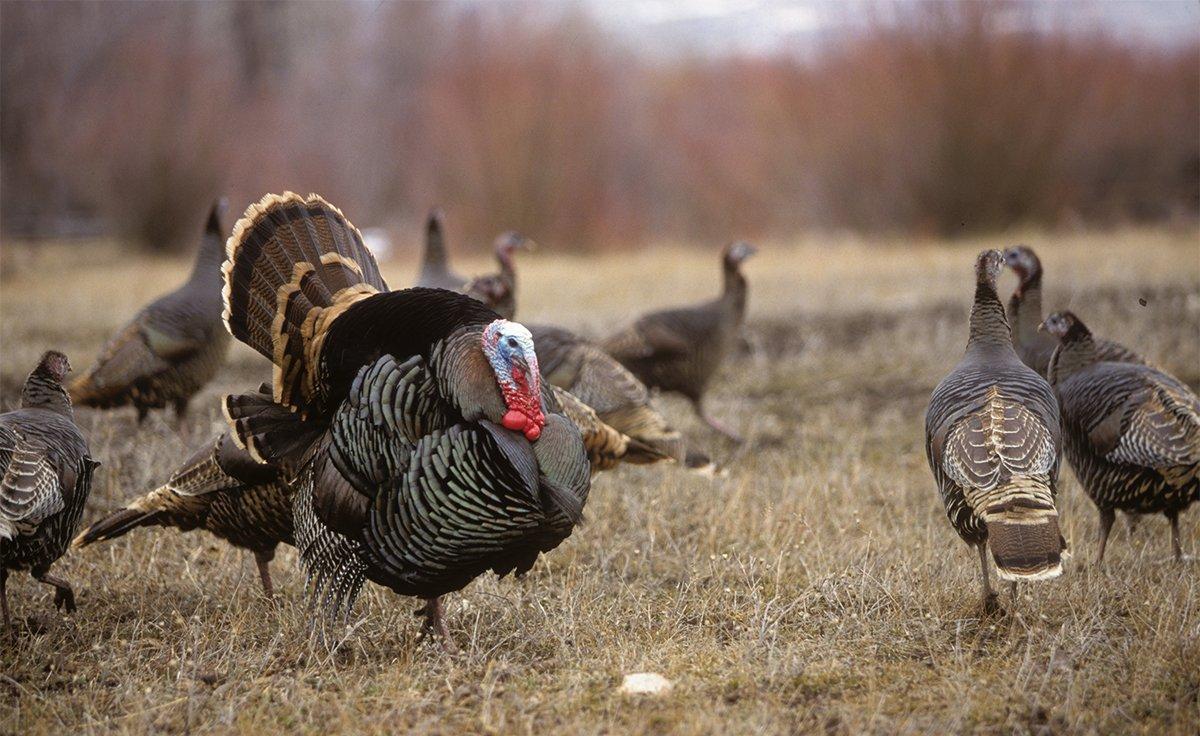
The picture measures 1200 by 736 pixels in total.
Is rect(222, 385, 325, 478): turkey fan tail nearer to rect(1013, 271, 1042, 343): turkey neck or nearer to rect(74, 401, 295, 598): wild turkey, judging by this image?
rect(74, 401, 295, 598): wild turkey

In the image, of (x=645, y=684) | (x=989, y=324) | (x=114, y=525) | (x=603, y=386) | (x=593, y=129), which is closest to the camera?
(x=645, y=684)

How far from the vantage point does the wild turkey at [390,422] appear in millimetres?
3432

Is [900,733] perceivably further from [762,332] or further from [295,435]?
[762,332]

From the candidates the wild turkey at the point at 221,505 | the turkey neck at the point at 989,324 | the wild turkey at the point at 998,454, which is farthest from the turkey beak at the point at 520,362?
the turkey neck at the point at 989,324

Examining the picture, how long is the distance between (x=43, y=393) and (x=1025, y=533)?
370cm

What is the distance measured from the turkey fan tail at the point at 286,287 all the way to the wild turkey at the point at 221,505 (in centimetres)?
38

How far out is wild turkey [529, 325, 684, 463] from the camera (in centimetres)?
564

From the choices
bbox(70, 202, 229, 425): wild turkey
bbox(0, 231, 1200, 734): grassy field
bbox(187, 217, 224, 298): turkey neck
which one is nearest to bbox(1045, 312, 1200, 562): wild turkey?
bbox(0, 231, 1200, 734): grassy field

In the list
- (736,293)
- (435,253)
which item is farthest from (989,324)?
(435,253)

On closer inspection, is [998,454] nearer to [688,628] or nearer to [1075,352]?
[688,628]

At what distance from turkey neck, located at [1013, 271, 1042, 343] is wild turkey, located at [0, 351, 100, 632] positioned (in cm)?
446

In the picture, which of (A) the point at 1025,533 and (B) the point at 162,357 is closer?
(A) the point at 1025,533

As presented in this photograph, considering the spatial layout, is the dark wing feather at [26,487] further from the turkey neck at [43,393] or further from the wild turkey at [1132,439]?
the wild turkey at [1132,439]

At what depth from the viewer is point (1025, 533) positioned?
356 cm
